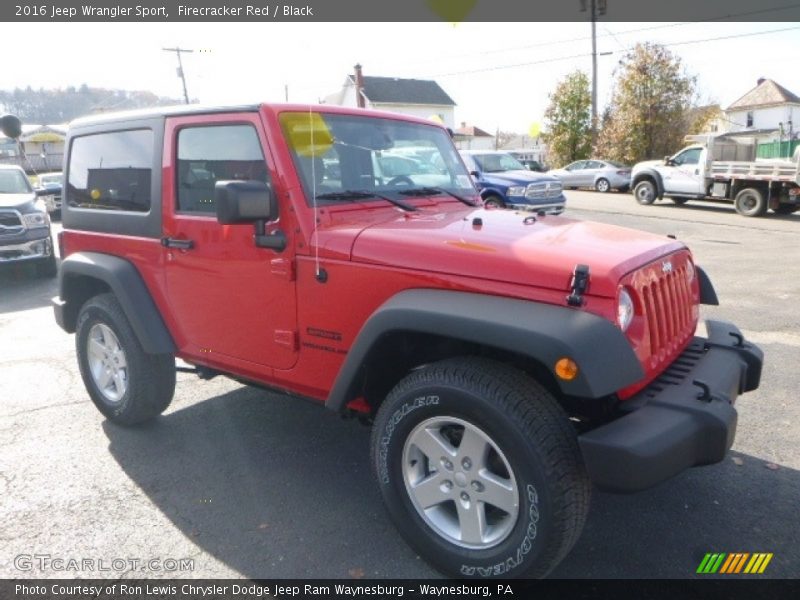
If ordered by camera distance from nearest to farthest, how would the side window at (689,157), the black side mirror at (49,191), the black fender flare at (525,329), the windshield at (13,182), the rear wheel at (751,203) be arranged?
the black fender flare at (525,329) → the black side mirror at (49,191) → the windshield at (13,182) → the rear wheel at (751,203) → the side window at (689,157)

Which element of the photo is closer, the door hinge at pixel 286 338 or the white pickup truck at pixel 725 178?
the door hinge at pixel 286 338

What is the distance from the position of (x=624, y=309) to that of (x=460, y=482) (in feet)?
3.23

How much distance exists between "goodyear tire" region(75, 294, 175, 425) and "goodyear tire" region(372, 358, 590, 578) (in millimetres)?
1923

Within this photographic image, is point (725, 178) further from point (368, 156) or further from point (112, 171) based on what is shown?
point (112, 171)

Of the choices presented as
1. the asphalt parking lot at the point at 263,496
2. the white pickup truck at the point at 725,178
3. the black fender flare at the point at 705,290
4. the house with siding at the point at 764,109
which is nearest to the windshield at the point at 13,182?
the asphalt parking lot at the point at 263,496

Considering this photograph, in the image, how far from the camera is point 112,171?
3.95 m

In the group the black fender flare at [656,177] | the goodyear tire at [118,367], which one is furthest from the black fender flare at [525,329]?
the black fender flare at [656,177]

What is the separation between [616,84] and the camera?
30797mm

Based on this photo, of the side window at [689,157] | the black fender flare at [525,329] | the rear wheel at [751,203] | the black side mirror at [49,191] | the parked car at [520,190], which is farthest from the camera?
the side window at [689,157]

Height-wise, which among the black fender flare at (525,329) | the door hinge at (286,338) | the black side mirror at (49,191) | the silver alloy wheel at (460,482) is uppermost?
the black side mirror at (49,191)

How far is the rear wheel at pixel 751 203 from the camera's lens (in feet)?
53.5

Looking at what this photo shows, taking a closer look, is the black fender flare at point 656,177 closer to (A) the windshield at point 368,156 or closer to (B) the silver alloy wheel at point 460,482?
(A) the windshield at point 368,156

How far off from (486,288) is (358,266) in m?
0.63

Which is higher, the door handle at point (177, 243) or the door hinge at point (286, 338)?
the door handle at point (177, 243)
